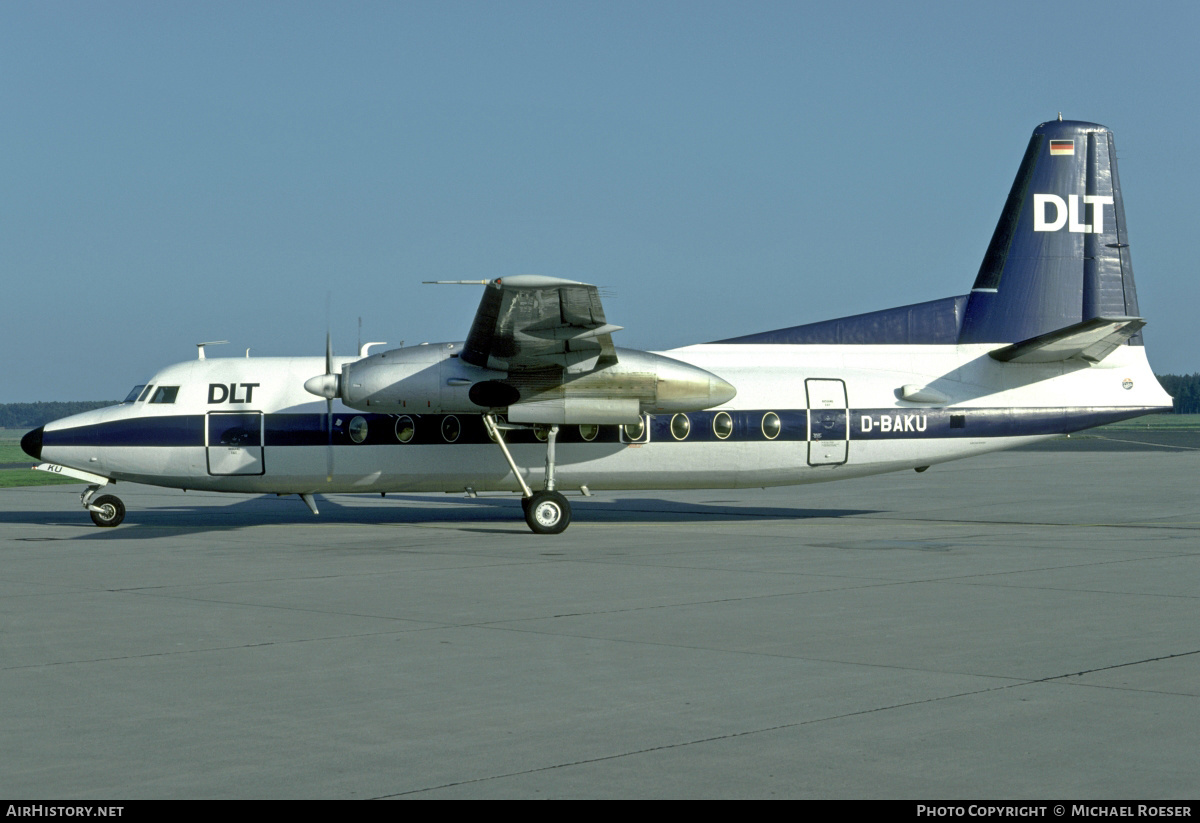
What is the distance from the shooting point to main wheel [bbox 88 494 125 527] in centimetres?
2162

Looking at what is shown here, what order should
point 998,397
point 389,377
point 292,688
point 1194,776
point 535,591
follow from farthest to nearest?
point 998,397
point 389,377
point 535,591
point 292,688
point 1194,776

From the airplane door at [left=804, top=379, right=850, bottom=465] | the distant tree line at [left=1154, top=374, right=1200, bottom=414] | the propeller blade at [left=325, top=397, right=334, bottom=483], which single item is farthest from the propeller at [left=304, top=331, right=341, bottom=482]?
the distant tree line at [left=1154, top=374, right=1200, bottom=414]

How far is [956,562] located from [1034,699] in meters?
7.87

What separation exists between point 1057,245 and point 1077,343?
241 cm

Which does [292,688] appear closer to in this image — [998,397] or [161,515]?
[998,397]

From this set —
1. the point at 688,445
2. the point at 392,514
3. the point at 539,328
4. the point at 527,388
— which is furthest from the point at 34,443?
the point at 688,445

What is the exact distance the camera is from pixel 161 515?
83.7ft

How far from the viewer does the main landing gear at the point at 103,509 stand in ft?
70.9

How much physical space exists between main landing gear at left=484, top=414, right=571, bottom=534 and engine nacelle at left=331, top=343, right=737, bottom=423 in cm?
41

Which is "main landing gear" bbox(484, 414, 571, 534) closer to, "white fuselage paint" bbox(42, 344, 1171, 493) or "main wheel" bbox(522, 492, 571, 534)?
"main wheel" bbox(522, 492, 571, 534)

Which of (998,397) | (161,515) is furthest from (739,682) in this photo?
(161,515)

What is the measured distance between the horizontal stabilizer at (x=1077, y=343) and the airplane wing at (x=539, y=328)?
732 centimetres

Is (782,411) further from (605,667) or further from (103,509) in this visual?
(605,667)

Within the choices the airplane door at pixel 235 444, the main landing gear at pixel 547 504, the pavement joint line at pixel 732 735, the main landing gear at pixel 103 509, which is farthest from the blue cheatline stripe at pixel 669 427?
the pavement joint line at pixel 732 735
